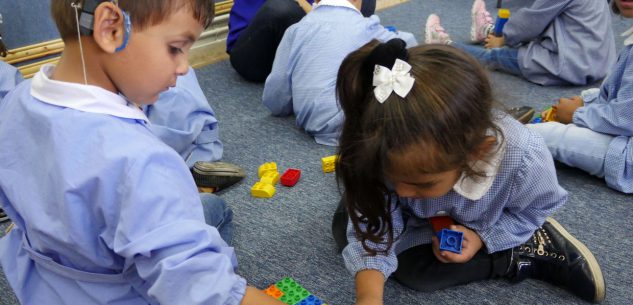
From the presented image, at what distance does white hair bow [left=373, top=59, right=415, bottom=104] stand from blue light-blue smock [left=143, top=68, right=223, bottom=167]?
28.9 inches

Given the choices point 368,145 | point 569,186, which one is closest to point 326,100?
point 569,186

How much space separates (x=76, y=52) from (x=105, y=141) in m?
0.14

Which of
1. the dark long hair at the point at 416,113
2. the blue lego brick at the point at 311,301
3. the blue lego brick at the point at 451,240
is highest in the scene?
the dark long hair at the point at 416,113

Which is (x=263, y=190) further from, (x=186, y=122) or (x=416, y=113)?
(x=416, y=113)

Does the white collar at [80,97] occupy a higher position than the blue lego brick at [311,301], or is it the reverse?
the white collar at [80,97]

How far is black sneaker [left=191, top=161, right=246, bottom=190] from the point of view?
1.42m

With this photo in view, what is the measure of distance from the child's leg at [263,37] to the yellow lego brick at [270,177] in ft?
2.44

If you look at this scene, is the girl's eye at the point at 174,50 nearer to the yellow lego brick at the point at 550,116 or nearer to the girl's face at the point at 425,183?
the girl's face at the point at 425,183

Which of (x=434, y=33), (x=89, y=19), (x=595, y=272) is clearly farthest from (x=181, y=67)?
(x=434, y=33)

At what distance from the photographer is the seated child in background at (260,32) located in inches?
80.0

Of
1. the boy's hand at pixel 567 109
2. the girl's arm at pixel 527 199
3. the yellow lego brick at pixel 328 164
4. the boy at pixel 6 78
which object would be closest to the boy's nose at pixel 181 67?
the girl's arm at pixel 527 199

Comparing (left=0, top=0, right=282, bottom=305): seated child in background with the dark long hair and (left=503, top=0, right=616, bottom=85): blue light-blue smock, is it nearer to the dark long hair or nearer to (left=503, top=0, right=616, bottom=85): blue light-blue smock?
the dark long hair

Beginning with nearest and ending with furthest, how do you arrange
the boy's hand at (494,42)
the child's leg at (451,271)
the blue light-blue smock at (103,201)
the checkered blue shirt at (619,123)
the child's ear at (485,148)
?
the blue light-blue smock at (103,201) → the child's ear at (485,148) → the child's leg at (451,271) → the checkered blue shirt at (619,123) → the boy's hand at (494,42)

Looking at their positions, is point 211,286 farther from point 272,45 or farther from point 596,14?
point 596,14
